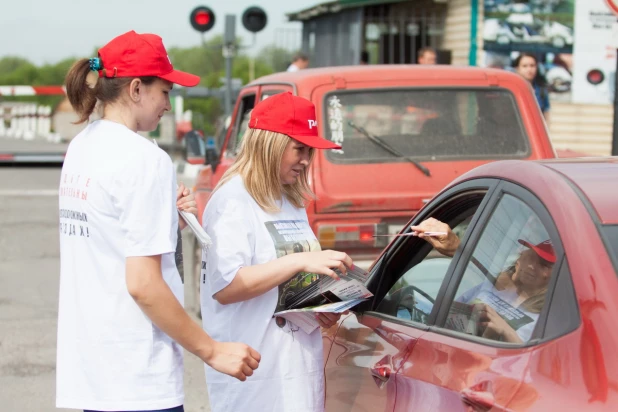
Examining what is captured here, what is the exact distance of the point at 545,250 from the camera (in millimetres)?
2811

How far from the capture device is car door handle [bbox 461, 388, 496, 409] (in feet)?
8.57

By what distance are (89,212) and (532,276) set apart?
47.8 inches

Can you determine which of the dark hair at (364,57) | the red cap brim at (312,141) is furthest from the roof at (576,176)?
the dark hair at (364,57)

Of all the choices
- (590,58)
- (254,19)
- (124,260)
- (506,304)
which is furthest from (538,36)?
(124,260)

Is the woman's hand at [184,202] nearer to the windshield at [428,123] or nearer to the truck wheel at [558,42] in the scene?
the windshield at [428,123]

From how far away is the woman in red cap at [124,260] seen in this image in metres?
2.96

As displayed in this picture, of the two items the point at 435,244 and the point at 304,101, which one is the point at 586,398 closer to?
the point at 435,244

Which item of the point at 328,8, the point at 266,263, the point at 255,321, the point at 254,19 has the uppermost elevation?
the point at 328,8

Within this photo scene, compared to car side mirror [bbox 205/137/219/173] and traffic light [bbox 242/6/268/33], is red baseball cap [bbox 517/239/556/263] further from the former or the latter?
traffic light [bbox 242/6/268/33]

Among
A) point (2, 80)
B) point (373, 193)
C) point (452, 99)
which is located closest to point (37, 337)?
point (373, 193)

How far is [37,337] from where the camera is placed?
816 cm

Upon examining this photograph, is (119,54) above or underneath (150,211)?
above

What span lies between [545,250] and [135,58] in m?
1.25

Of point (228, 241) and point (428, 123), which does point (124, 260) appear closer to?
point (228, 241)
